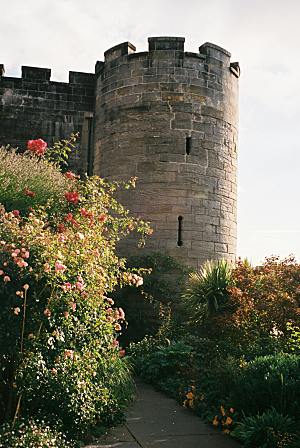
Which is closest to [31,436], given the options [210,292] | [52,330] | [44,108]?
[52,330]

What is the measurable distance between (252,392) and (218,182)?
6.13 metres

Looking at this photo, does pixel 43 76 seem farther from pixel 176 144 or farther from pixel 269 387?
pixel 269 387

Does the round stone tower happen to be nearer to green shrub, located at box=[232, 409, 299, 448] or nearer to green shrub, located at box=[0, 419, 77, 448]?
green shrub, located at box=[232, 409, 299, 448]

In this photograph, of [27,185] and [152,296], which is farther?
[152,296]

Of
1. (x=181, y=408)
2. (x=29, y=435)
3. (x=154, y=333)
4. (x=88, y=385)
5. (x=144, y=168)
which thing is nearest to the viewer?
(x=29, y=435)

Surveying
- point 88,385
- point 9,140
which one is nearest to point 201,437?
point 88,385

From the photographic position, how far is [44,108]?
39.4 feet

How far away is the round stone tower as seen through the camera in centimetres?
1012

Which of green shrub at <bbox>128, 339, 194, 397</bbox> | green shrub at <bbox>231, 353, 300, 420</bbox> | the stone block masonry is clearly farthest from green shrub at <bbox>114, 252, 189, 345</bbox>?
green shrub at <bbox>231, 353, 300, 420</bbox>

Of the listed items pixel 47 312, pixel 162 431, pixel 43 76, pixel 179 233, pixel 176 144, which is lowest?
pixel 162 431

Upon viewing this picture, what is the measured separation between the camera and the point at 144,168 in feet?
33.7

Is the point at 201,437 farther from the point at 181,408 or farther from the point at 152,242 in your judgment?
the point at 152,242

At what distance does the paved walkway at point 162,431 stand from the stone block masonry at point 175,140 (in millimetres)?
4545

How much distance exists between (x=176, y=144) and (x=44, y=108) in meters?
3.79
